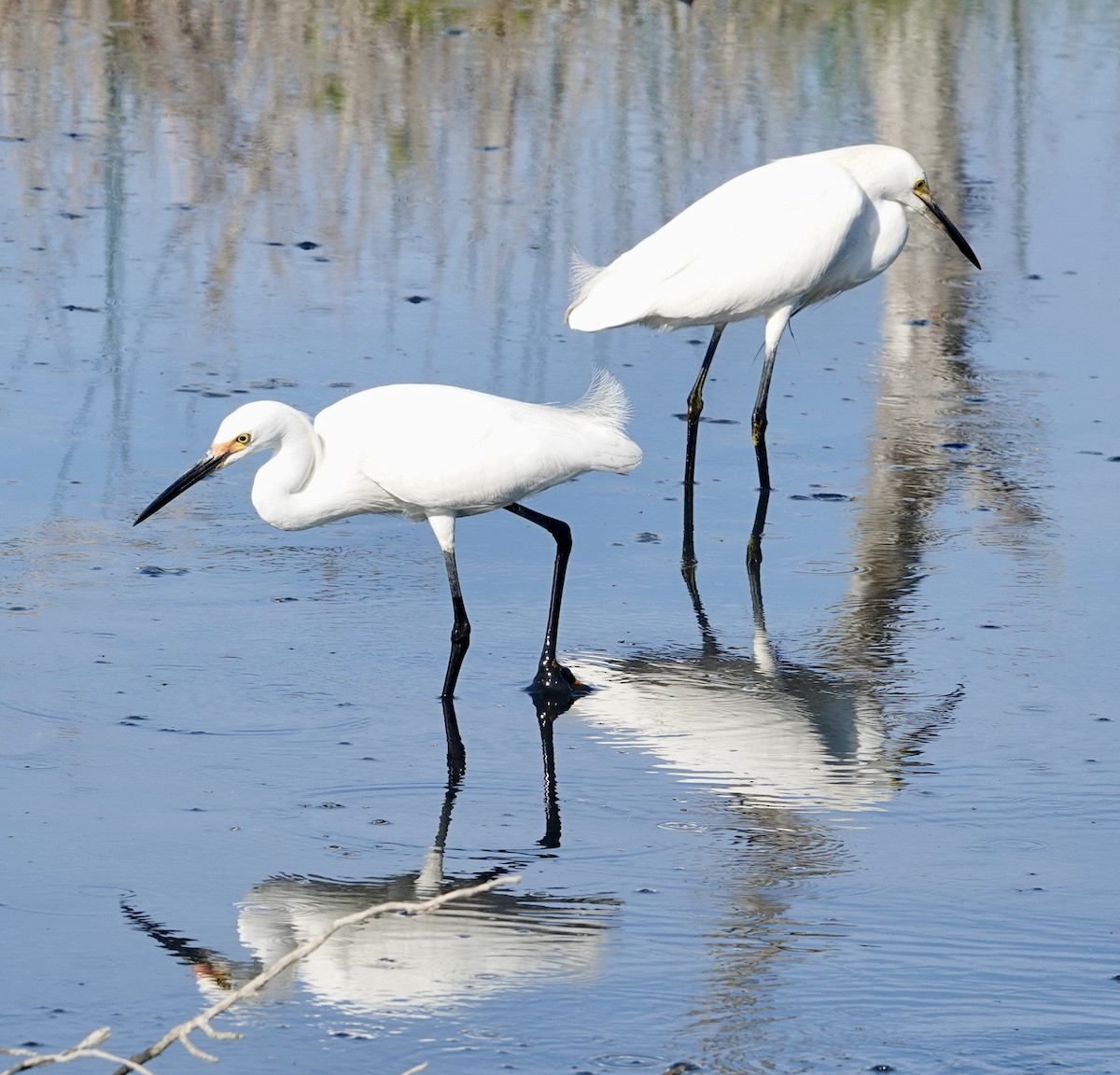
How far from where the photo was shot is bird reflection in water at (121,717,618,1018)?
3838 millimetres

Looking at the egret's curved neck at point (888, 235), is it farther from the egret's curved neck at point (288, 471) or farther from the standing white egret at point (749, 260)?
Answer: the egret's curved neck at point (288, 471)

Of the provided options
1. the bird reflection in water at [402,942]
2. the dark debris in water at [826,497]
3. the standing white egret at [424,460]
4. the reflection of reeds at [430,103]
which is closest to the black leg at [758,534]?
the dark debris in water at [826,497]

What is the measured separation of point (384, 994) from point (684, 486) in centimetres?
358

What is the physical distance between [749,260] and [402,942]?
12.6 ft

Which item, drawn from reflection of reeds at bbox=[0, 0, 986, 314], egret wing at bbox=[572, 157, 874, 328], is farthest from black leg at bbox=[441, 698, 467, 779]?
reflection of reeds at bbox=[0, 0, 986, 314]

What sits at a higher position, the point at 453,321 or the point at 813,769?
the point at 453,321

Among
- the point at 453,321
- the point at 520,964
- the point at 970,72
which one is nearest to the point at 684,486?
the point at 453,321

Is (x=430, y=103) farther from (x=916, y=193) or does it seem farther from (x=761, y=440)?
(x=761, y=440)

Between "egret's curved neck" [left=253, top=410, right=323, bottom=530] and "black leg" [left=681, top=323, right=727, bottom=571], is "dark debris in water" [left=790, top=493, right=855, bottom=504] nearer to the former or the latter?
"black leg" [left=681, top=323, right=727, bottom=571]

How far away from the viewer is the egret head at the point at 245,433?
5203 millimetres

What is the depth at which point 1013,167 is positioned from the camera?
38.8ft

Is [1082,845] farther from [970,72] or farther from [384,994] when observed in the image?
[970,72]

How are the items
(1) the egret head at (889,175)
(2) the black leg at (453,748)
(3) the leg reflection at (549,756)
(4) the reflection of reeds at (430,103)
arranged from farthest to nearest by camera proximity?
(4) the reflection of reeds at (430,103) < (1) the egret head at (889,175) < (2) the black leg at (453,748) < (3) the leg reflection at (549,756)

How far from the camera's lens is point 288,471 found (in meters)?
5.34
